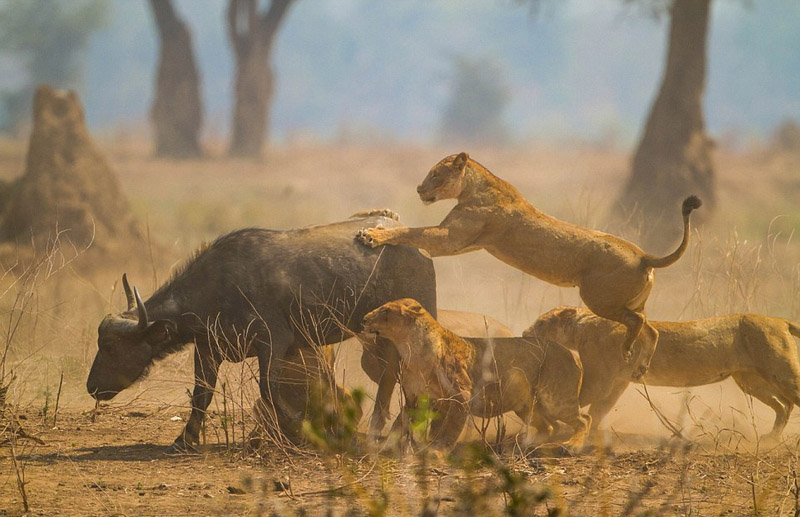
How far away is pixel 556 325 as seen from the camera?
7.66m

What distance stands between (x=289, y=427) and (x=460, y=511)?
2.51 metres

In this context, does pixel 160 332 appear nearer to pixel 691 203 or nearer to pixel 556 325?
pixel 556 325

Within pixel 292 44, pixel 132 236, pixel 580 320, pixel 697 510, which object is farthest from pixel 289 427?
pixel 292 44

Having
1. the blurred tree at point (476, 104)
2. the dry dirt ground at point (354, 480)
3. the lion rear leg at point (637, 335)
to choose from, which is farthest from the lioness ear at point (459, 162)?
the blurred tree at point (476, 104)

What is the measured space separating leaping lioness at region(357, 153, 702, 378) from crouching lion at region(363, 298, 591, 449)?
0.47 m

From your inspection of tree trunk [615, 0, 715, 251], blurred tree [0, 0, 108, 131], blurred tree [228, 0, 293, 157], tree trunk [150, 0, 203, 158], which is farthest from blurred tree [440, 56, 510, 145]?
tree trunk [615, 0, 715, 251]

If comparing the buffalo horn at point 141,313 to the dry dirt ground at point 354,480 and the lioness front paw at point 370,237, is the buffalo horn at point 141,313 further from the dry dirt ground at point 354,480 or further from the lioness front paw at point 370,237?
the lioness front paw at point 370,237

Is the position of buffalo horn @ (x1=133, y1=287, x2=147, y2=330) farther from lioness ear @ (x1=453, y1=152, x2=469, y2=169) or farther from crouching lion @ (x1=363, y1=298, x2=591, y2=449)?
lioness ear @ (x1=453, y1=152, x2=469, y2=169)

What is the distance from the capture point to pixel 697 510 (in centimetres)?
580

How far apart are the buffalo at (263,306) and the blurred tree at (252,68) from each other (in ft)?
92.4

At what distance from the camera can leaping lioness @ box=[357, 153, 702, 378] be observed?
22.6 ft

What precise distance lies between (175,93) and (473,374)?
28.8 m

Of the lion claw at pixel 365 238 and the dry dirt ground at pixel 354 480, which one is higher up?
the lion claw at pixel 365 238

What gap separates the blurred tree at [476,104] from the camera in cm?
6328
